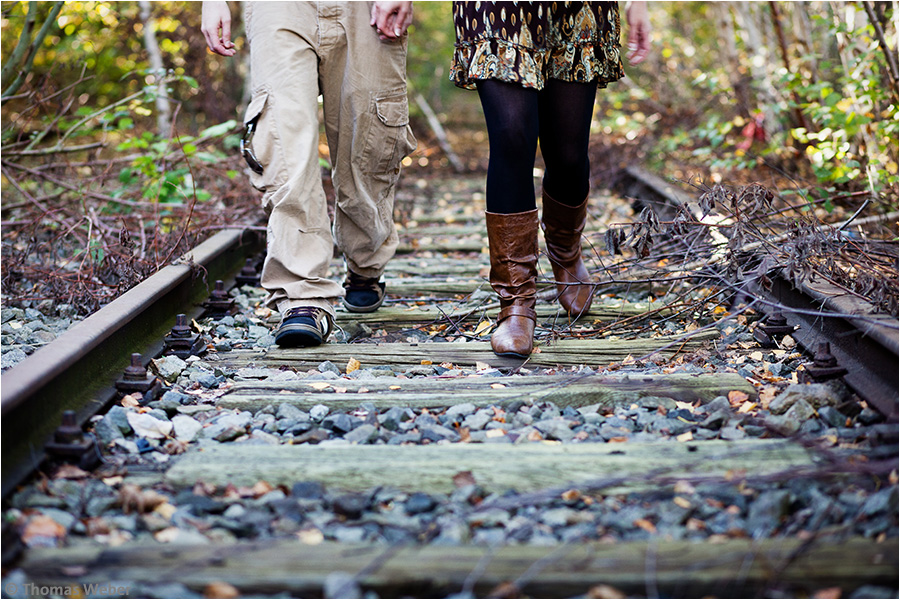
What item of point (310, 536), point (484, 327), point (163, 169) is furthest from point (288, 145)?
point (163, 169)

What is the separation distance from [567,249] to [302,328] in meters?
1.10

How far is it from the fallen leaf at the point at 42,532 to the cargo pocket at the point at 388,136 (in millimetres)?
1826

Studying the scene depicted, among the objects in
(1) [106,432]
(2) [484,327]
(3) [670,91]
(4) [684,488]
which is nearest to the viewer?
(4) [684,488]

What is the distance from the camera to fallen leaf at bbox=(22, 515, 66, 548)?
59.0 inches

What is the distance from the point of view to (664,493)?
1.61m

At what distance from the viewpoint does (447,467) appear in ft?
5.65

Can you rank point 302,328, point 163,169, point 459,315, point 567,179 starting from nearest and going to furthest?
point 302,328 → point 567,179 → point 459,315 → point 163,169

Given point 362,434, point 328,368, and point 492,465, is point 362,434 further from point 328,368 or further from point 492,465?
point 328,368

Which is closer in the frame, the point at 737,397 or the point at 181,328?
the point at 737,397

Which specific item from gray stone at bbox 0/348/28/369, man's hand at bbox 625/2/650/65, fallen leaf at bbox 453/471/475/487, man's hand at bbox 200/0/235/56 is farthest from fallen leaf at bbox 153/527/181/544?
man's hand at bbox 625/2/650/65

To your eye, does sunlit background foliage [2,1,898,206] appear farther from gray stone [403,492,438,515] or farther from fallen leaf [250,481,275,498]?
fallen leaf [250,481,275,498]

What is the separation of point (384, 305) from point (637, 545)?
214 centimetres

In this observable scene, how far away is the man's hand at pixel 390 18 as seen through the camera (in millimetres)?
2715

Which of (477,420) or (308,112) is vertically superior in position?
(308,112)
